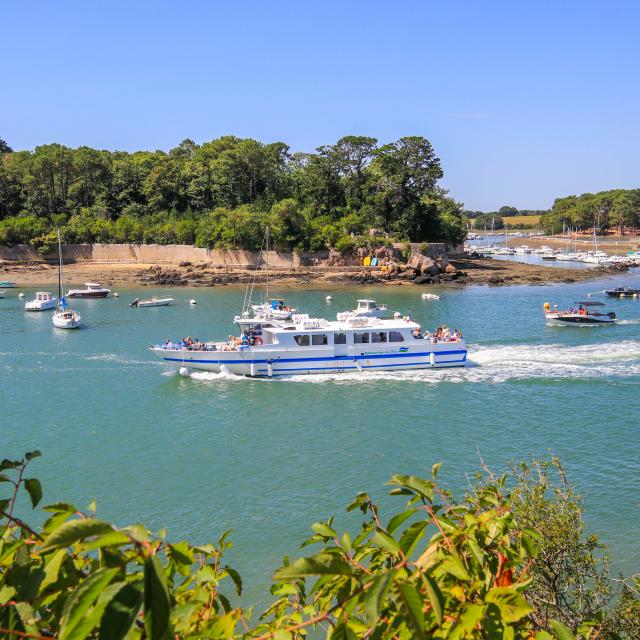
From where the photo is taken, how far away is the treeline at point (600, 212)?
160500 millimetres

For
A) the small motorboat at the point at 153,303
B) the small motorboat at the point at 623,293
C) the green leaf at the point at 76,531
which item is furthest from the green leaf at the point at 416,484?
the small motorboat at the point at 623,293

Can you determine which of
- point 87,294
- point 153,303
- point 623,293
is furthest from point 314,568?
point 623,293

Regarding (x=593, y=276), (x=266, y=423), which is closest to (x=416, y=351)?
(x=266, y=423)

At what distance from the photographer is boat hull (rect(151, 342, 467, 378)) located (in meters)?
34.6

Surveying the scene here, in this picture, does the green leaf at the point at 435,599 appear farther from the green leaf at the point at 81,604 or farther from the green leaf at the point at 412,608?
the green leaf at the point at 81,604

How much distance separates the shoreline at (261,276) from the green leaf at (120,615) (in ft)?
242

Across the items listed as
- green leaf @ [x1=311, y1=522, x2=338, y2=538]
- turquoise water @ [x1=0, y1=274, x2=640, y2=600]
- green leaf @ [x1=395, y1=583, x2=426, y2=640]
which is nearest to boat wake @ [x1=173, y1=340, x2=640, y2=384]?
turquoise water @ [x1=0, y1=274, x2=640, y2=600]

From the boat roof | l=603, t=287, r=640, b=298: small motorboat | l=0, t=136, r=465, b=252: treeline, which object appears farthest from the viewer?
l=0, t=136, r=465, b=252: treeline

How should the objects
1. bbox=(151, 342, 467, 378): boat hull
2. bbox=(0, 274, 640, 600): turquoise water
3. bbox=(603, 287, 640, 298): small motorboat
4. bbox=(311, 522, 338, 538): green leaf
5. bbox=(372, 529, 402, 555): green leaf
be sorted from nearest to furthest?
bbox=(372, 529, 402, 555): green leaf → bbox=(311, 522, 338, 538): green leaf → bbox=(0, 274, 640, 600): turquoise water → bbox=(151, 342, 467, 378): boat hull → bbox=(603, 287, 640, 298): small motorboat

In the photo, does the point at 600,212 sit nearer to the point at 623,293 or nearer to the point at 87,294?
the point at 623,293

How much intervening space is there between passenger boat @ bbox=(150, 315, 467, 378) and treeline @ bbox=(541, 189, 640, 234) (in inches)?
5667

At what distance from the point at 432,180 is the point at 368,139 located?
11.5 m

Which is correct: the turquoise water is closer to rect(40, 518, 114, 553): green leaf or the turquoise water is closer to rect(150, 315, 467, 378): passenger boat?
rect(150, 315, 467, 378): passenger boat

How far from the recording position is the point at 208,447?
24719 mm
